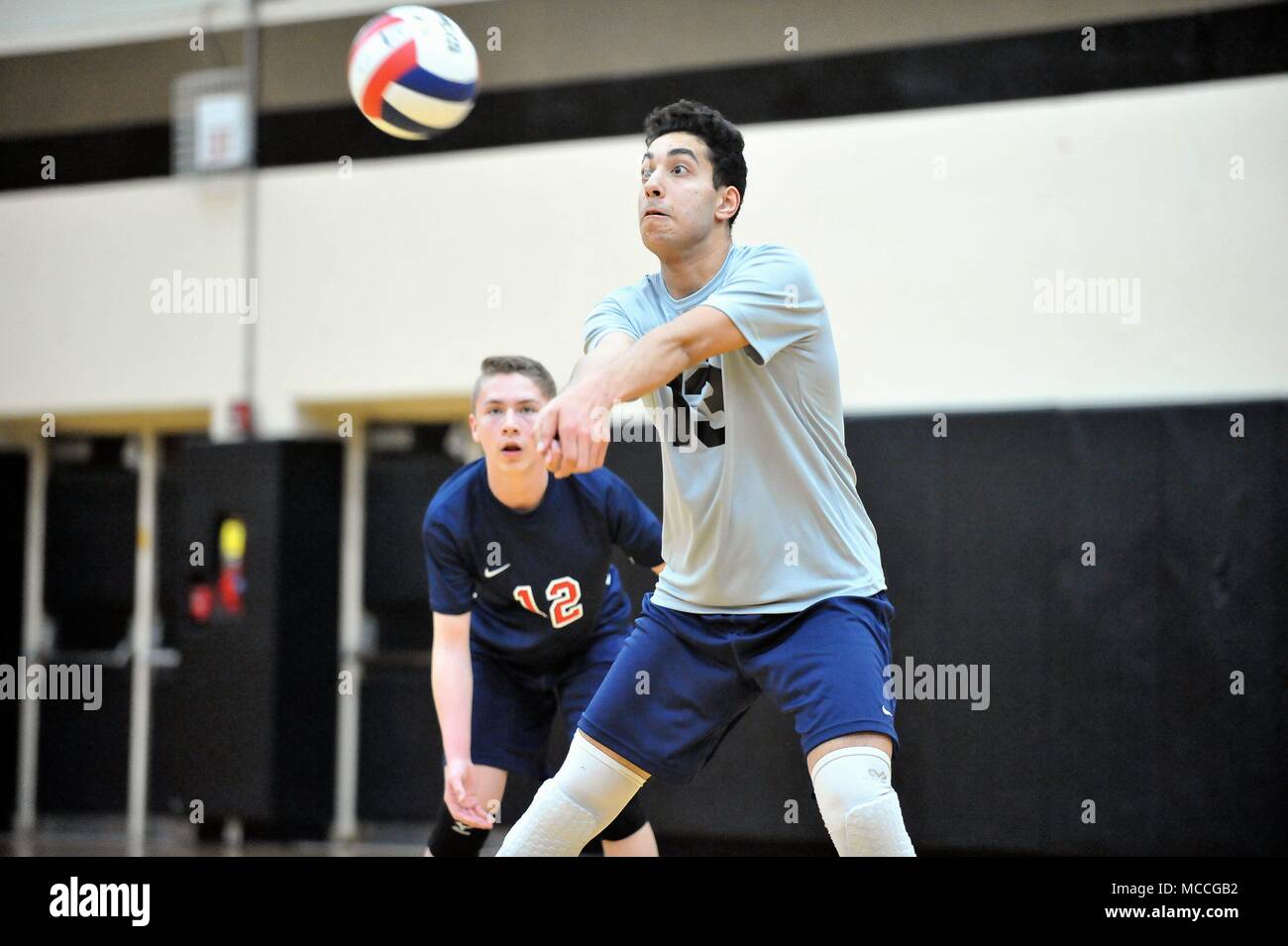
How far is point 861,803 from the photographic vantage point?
11.1 ft

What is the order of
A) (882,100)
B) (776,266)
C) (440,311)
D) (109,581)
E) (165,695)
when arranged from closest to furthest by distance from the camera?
1. (776,266)
2. (882,100)
3. (440,311)
4. (165,695)
5. (109,581)

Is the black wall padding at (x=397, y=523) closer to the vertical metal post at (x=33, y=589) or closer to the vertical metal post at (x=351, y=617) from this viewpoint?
the vertical metal post at (x=351, y=617)

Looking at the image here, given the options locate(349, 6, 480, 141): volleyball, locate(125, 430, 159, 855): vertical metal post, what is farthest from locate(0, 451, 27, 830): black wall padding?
locate(349, 6, 480, 141): volleyball

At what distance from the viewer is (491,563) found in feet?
15.8

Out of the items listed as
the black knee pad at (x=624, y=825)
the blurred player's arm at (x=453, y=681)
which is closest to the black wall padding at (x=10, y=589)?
the blurred player's arm at (x=453, y=681)

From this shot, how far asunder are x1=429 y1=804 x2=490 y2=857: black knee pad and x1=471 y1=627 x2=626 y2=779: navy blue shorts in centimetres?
26

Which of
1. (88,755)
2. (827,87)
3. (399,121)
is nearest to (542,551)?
(399,121)

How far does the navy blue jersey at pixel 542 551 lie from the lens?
15.7 ft

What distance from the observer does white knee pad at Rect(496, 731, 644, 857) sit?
A: 3742 millimetres

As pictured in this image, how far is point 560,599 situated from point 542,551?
0.18 metres

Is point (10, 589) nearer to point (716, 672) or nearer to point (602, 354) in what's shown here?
point (716, 672)

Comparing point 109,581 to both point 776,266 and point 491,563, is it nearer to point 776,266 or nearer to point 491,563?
point 491,563
